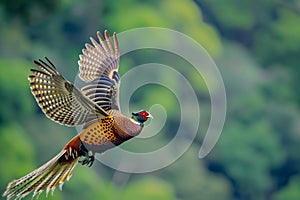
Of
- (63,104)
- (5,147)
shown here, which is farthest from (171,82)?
(63,104)

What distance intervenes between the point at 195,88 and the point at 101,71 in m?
9.94

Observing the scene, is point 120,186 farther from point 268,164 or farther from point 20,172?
point 268,164

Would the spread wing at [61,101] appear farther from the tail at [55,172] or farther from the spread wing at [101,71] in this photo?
the spread wing at [101,71]

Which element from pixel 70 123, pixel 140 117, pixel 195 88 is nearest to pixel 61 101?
pixel 70 123

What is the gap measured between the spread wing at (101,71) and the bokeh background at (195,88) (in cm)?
738

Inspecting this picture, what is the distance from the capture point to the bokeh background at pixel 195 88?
Result: 1238 cm

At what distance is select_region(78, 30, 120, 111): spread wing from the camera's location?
12.6ft

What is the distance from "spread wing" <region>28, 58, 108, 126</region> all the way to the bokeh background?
8052 mm

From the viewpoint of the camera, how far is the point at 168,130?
13.1m

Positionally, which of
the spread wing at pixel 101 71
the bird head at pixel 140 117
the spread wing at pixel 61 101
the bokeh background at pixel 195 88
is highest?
the spread wing at pixel 61 101

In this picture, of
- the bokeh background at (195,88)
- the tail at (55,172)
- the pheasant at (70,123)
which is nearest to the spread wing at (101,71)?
the pheasant at (70,123)

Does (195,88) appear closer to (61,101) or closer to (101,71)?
(101,71)

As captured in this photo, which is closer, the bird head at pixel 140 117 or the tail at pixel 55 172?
the bird head at pixel 140 117

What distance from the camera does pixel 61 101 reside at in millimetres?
3395
